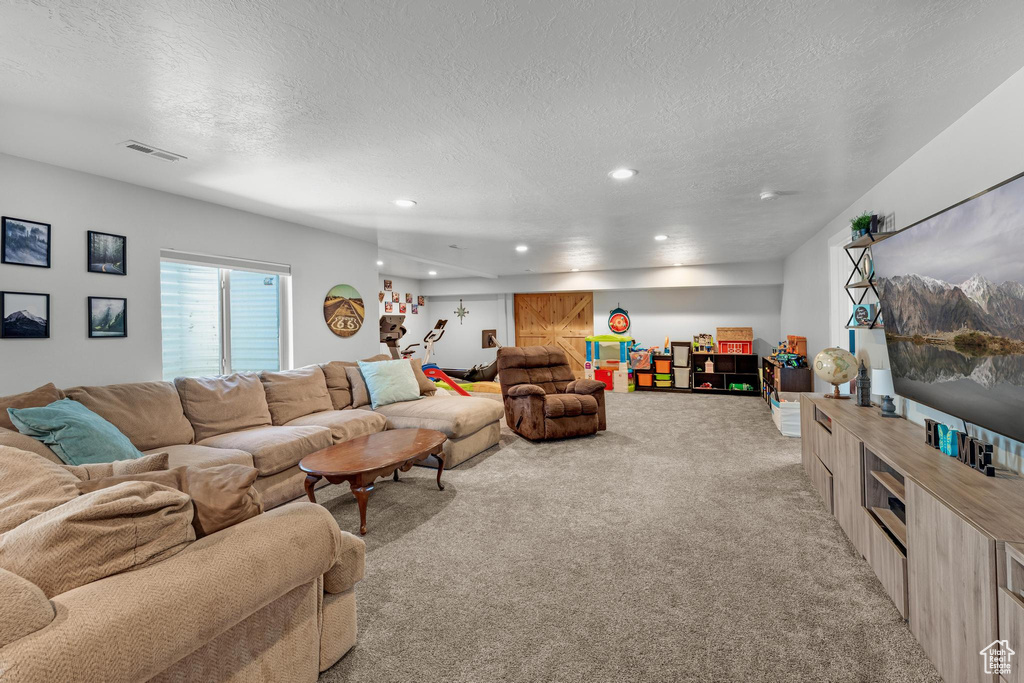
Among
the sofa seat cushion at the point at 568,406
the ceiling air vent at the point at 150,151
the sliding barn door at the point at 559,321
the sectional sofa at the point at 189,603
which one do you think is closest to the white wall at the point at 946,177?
the sofa seat cushion at the point at 568,406

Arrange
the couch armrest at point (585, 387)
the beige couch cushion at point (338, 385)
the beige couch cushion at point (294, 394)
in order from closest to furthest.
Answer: the beige couch cushion at point (294, 394)
the beige couch cushion at point (338, 385)
the couch armrest at point (585, 387)

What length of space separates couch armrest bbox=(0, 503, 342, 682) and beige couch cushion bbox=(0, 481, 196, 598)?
0.04 m

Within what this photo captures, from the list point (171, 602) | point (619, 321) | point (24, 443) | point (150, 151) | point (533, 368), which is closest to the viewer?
point (171, 602)

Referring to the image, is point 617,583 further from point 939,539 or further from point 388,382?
point 388,382

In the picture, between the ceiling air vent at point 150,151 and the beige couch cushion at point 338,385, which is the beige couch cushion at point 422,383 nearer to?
the beige couch cushion at point 338,385

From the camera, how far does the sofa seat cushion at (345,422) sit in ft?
12.3

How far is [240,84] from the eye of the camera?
198 cm

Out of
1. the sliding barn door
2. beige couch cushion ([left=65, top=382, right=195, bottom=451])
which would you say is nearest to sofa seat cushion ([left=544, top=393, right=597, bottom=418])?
beige couch cushion ([left=65, top=382, right=195, bottom=451])

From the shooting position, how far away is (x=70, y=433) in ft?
7.92

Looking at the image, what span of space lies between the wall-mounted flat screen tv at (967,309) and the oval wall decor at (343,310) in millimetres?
4804

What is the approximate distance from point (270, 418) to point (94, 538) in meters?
2.81

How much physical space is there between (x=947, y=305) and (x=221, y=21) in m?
3.09

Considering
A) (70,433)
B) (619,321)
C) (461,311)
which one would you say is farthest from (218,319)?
(619,321)

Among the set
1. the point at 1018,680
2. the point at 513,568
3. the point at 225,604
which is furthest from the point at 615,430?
the point at 225,604
